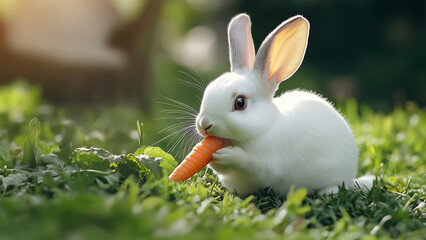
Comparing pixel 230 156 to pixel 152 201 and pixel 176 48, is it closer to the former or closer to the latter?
pixel 152 201

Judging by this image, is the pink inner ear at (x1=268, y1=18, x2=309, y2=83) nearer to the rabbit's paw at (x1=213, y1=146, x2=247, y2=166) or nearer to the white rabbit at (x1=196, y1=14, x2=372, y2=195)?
the white rabbit at (x1=196, y1=14, x2=372, y2=195)

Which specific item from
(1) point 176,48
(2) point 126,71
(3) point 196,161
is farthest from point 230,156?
(1) point 176,48

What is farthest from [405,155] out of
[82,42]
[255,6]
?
[255,6]

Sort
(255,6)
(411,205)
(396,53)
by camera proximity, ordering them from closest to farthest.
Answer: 1. (411,205)
2. (396,53)
3. (255,6)

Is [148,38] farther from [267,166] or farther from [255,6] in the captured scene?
[255,6]

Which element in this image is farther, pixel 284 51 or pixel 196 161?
pixel 284 51

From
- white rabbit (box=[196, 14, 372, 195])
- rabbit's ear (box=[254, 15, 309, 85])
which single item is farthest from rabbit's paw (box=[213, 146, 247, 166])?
rabbit's ear (box=[254, 15, 309, 85])
